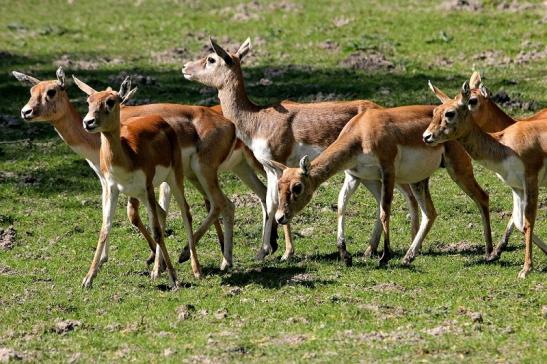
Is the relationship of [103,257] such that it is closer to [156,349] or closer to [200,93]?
[156,349]

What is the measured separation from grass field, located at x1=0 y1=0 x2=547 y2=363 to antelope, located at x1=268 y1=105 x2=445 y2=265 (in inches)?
24.7

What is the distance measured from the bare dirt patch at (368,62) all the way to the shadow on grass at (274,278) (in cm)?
898

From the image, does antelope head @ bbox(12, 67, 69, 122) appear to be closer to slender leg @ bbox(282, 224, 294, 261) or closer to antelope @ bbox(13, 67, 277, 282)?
antelope @ bbox(13, 67, 277, 282)

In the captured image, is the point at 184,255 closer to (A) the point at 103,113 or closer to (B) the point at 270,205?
(B) the point at 270,205

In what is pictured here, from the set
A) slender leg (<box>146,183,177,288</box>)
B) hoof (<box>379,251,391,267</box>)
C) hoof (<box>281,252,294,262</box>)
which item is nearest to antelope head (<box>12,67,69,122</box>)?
slender leg (<box>146,183,177,288</box>)

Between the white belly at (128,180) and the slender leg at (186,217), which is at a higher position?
the white belly at (128,180)

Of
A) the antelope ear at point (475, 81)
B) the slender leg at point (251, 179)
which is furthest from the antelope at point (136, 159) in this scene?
Result: the antelope ear at point (475, 81)

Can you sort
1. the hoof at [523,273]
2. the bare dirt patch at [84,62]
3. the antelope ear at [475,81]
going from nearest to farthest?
the hoof at [523,273]
the antelope ear at [475,81]
the bare dirt patch at [84,62]

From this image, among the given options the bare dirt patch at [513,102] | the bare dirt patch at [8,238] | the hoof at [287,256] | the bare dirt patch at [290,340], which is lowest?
the bare dirt patch at [8,238]

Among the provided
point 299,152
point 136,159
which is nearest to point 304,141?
point 299,152

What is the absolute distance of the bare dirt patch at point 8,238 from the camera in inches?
539

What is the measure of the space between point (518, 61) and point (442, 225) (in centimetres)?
731

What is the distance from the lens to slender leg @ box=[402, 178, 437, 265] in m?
12.5

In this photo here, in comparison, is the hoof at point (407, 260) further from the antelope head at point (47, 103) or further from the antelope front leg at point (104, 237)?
the antelope head at point (47, 103)
